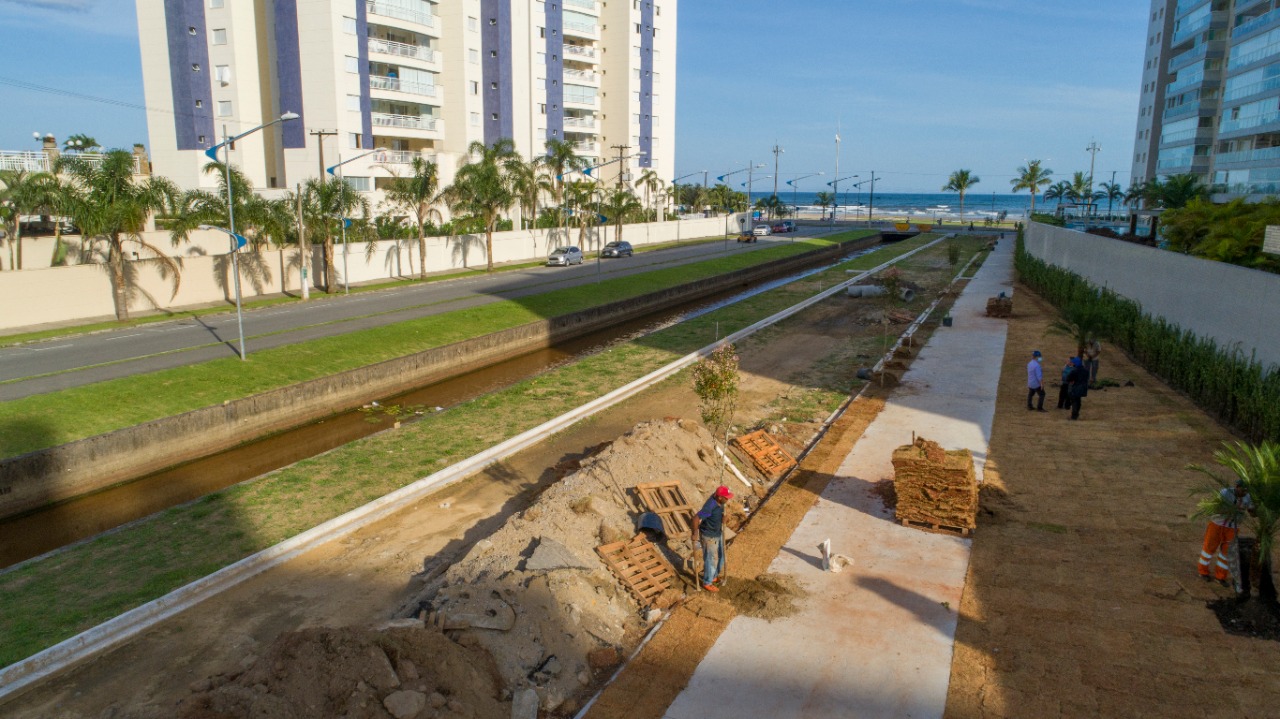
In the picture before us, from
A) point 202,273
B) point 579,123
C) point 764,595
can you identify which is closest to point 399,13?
point 579,123

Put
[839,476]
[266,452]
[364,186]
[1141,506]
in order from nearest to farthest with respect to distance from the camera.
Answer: [1141,506] < [839,476] < [266,452] < [364,186]

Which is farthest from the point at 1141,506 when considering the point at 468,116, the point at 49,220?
the point at 468,116

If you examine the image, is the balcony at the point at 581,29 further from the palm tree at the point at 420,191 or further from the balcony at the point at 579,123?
the palm tree at the point at 420,191

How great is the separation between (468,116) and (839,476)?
187 ft

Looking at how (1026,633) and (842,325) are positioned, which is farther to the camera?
(842,325)

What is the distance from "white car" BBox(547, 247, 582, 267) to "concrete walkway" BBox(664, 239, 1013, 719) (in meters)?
42.3

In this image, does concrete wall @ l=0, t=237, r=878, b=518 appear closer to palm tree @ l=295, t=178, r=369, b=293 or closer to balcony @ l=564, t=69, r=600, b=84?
palm tree @ l=295, t=178, r=369, b=293

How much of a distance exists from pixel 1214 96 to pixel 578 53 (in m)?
60.7

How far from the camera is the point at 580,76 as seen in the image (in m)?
85.0

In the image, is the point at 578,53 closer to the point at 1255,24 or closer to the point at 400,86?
the point at 400,86

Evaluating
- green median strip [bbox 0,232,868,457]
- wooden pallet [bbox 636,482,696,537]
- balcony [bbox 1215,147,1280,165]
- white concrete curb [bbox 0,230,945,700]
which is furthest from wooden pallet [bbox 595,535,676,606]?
balcony [bbox 1215,147,1280,165]

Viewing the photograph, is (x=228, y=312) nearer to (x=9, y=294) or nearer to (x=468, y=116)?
(x=9, y=294)

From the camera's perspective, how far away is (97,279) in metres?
32.5

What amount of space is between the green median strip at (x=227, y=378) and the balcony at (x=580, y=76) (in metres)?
51.8
